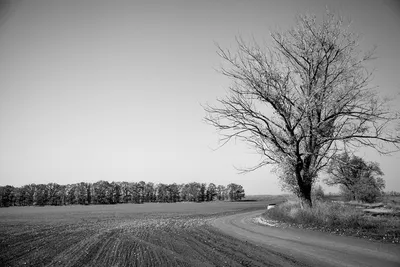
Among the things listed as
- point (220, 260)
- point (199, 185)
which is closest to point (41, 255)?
point (220, 260)

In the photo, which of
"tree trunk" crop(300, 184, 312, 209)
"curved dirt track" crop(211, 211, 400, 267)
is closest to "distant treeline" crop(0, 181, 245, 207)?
"tree trunk" crop(300, 184, 312, 209)

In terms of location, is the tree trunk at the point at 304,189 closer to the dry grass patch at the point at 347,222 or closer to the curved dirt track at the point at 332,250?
the dry grass patch at the point at 347,222

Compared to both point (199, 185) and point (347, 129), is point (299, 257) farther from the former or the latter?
point (199, 185)

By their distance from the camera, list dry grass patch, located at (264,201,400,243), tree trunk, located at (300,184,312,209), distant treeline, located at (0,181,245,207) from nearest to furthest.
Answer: dry grass patch, located at (264,201,400,243)
tree trunk, located at (300,184,312,209)
distant treeline, located at (0,181,245,207)

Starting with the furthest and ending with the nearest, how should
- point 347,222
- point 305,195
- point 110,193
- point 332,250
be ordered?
point 110,193 → point 305,195 → point 347,222 → point 332,250

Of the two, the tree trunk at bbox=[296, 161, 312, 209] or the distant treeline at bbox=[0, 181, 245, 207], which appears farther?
the distant treeline at bbox=[0, 181, 245, 207]

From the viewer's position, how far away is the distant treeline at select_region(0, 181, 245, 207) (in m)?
109

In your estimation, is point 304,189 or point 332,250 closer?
point 332,250

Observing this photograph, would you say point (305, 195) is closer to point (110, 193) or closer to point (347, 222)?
point (347, 222)

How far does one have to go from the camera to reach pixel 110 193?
392ft

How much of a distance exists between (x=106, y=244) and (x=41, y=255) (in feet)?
7.79

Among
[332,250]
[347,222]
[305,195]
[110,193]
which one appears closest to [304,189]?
[305,195]

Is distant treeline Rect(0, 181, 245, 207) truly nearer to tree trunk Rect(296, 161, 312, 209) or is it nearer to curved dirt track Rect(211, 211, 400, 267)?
tree trunk Rect(296, 161, 312, 209)

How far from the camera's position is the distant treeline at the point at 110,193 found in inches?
4284
